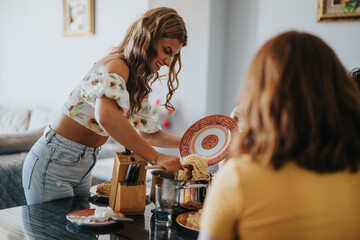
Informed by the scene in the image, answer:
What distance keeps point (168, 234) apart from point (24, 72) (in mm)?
4786

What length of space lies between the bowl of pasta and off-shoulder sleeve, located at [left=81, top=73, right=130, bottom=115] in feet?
1.01

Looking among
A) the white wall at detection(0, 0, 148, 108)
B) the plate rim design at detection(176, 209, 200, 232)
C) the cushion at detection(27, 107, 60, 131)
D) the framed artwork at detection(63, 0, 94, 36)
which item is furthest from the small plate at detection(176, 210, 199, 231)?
the cushion at detection(27, 107, 60, 131)

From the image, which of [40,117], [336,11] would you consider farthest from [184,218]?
[40,117]

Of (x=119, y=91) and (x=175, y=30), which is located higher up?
(x=175, y=30)

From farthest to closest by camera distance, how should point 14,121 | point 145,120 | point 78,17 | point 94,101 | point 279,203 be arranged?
Answer: point 14,121
point 78,17
point 145,120
point 94,101
point 279,203

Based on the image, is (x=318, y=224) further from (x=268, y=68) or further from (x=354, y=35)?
(x=354, y=35)

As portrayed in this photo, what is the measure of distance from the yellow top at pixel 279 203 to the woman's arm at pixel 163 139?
3.75ft

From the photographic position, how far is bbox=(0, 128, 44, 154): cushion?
317cm

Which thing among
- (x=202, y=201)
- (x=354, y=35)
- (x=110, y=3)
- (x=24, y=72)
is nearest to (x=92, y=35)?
(x=110, y=3)

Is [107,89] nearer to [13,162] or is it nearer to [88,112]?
[88,112]

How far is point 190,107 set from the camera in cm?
336

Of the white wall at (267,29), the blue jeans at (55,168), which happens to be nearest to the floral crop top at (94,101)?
the blue jeans at (55,168)

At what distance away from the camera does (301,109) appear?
704 mm

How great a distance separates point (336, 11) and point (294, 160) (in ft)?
7.78
